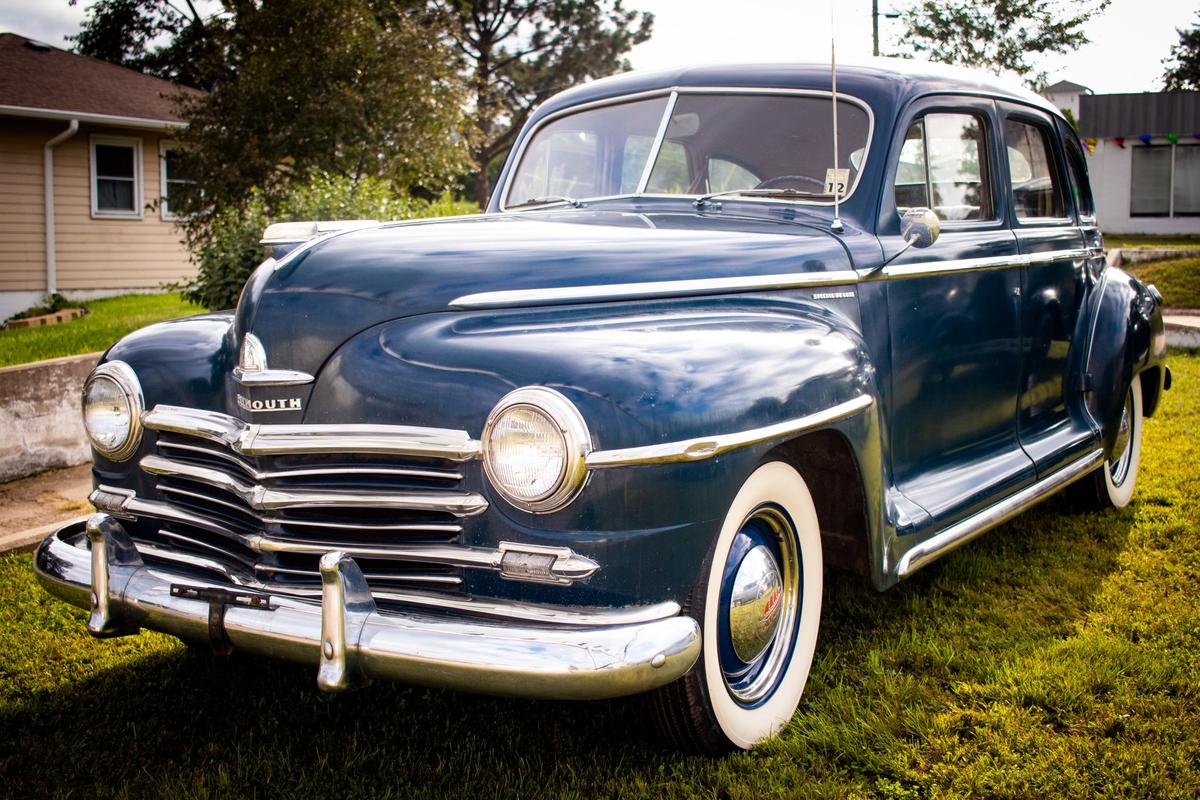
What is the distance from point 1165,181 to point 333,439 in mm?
24798

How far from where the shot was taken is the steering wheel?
341cm

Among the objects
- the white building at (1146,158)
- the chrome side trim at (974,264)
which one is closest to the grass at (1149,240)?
the white building at (1146,158)

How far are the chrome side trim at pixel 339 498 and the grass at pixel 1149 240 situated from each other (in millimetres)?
19878

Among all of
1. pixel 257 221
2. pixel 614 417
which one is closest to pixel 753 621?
pixel 614 417

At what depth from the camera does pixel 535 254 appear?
265 cm

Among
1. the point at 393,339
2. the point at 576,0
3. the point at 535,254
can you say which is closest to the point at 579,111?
the point at 535,254

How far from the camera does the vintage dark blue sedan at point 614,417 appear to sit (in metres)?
2.17

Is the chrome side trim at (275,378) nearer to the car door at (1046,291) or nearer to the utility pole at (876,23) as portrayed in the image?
the car door at (1046,291)

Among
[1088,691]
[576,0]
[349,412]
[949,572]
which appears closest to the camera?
[349,412]

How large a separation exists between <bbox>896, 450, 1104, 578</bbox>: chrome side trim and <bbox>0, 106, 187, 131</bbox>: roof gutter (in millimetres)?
11448

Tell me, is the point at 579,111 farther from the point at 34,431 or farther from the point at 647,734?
the point at 34,431

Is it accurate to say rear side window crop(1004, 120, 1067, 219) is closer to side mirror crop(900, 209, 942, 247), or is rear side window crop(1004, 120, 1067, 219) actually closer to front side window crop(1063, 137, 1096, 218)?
front side window crop(1063, 137, 1096, 218)

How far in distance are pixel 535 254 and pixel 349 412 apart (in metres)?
0.62

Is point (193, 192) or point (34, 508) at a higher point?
point (193, 192)
